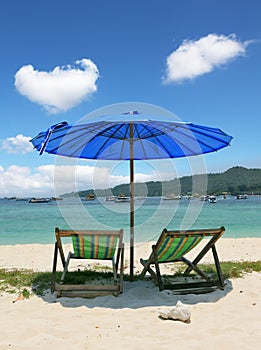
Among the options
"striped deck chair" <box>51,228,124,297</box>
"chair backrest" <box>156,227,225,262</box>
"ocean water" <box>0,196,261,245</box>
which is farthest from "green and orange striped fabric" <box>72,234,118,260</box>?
"ocean water" <box>0,196,261,245</box>

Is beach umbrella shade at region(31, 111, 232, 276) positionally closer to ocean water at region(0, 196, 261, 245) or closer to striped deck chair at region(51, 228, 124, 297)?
striped deck chair at region(51, 228, 124, 297)

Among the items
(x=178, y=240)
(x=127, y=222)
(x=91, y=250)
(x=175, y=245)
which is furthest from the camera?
(x=127, y=222)

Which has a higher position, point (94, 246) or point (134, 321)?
point (94, 246)

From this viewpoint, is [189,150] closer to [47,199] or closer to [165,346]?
[165,346]

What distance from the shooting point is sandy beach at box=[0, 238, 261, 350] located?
2.78m

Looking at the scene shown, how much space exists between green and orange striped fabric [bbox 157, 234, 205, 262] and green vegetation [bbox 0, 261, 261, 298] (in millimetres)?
750

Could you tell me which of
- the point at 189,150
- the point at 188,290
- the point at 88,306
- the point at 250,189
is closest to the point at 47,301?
the point at 88,306

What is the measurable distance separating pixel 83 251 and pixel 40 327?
1.46 meters

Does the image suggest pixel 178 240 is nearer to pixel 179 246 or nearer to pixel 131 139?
pixel 179 246

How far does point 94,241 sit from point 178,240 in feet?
3.45

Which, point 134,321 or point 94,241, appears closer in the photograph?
point 134,321

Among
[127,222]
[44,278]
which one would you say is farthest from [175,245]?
[127,222]

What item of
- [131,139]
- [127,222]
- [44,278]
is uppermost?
[131,139]

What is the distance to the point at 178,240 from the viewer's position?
168 inches
